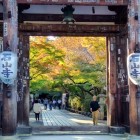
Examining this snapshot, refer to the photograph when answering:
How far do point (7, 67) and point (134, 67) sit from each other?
4252 mm

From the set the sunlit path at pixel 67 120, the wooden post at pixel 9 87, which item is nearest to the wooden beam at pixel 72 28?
the wooden post at pixel 9 87

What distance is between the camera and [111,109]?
50.5 feet

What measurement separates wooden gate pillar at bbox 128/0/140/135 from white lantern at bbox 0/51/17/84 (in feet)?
13.3

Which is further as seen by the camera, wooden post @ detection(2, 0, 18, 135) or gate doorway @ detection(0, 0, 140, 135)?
gate doorway @ detection(0, 0, 140, 135)

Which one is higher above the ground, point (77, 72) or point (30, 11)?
point (30, 11)

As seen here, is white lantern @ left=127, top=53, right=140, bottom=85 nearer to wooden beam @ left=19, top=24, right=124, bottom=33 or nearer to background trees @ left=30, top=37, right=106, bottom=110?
wooden beam @ left=19, top=24, right=124, bottom=33

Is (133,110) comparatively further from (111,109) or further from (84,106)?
(84,106)

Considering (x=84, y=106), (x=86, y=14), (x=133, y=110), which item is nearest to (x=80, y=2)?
(x=86, y=14)

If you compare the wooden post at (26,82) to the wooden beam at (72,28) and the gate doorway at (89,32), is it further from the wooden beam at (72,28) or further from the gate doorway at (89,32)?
the wooden beam at (72,28)

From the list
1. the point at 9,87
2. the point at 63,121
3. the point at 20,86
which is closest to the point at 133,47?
the point at 9,87

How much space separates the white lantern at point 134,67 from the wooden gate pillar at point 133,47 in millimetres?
324

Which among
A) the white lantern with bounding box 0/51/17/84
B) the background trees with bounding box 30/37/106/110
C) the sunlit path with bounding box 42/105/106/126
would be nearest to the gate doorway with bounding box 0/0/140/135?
the white lantern with bounding box 0/51/17/84

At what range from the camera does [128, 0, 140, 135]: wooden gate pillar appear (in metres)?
12.1

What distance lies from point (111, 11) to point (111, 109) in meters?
4.29
